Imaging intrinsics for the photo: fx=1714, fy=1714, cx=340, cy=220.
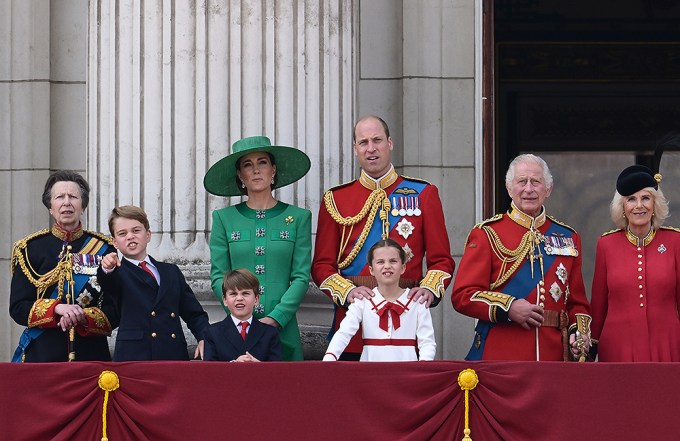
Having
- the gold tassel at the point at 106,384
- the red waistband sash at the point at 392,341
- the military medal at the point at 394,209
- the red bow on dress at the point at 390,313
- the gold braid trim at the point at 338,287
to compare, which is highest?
the military medal at the point at 394,209

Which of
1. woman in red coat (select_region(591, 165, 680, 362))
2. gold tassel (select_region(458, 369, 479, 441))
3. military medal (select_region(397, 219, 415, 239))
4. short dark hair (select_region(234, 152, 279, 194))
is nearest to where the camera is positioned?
gold tassel (select_region(458, 369, 479, 441))

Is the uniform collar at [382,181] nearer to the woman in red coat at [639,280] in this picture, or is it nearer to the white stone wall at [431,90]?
the woman in red coat at [639,280]

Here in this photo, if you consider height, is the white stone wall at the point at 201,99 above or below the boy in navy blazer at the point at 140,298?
above

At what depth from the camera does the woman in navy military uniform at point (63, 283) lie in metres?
7.75

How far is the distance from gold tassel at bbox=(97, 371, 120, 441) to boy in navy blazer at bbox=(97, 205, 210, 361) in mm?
627

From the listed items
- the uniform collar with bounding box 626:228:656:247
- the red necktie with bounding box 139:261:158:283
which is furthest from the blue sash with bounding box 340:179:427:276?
the uniform collar with bounding box 626:228:656:247

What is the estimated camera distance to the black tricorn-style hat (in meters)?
7.75

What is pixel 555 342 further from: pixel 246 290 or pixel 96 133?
pixel 96 133

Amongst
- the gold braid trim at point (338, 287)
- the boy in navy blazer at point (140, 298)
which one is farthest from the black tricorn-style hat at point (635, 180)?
the boy in navy blazer at point (140, 298)

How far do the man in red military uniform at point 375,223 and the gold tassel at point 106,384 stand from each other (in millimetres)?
1247

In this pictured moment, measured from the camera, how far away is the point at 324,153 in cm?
909

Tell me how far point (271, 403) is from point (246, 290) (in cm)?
75

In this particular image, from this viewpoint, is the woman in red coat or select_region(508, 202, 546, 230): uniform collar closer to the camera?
the woman in red coat

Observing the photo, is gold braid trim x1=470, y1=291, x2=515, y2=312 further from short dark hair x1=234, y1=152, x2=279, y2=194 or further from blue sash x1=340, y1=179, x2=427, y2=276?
short dark hair x1=234, y1=152, x2=279, y2=194
